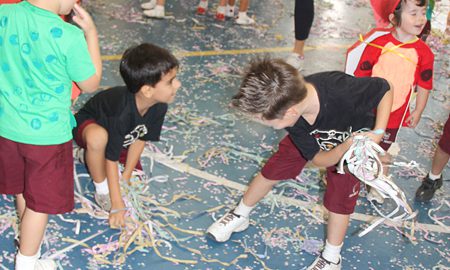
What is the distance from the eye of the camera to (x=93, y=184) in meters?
3.07

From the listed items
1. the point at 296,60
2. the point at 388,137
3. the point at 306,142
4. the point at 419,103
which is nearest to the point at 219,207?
the point at 306,142

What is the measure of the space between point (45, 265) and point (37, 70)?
0.86 meters

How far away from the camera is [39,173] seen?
2.22 metres

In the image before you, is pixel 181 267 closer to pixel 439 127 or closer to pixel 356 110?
pixel 356 110

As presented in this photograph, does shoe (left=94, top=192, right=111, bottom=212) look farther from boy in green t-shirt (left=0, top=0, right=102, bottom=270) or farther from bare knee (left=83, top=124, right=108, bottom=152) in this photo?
boy in green t-shirt (left=0, top=0, right=102, bottom=270)

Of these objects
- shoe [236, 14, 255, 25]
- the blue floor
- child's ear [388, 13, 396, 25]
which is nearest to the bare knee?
the blue floor

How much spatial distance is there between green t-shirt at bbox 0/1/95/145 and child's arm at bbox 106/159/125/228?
1.82 ft

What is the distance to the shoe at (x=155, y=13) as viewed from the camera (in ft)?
18.3

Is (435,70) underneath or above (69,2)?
underneath

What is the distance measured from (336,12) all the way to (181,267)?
4971 millimetres

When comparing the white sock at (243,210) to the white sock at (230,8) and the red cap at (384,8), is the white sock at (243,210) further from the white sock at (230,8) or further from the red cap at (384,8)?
the white sock at (230,8)

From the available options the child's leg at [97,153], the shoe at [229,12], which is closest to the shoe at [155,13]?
the shoe at [229,12]

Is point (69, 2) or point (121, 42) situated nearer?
point (69, 2)

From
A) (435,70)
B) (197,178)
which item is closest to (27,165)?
(197,178)
